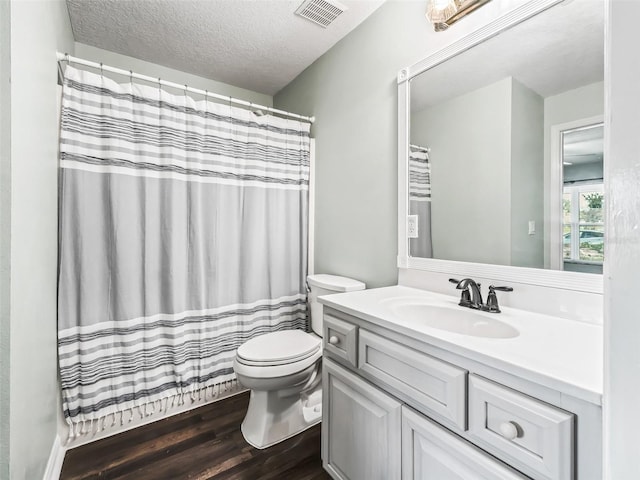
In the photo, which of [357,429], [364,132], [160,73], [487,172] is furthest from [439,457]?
[160,73]

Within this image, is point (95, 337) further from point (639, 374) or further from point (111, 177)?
point (639, 374)

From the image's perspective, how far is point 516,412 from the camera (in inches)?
28.0

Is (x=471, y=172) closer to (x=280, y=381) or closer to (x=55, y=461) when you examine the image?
(x=280, y=381)

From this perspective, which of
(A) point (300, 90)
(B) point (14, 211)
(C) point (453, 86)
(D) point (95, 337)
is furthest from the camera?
(A) point (300, 90)

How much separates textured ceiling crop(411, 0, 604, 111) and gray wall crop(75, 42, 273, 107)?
1914mm

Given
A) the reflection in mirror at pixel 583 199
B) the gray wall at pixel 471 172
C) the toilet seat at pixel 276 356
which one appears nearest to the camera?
the reflection in mirror at pixel 583 199

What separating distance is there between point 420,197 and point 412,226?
0.51ft

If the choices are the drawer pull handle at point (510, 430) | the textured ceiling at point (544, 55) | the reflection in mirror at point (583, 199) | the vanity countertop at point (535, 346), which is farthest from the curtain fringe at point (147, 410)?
the textured ceiling at point (544, 55)

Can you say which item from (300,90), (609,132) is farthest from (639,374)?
(300,90)

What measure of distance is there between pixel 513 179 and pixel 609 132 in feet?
3.37

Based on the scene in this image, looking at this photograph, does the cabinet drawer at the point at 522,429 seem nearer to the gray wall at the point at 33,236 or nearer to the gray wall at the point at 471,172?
the gray wall at the point at 471,172

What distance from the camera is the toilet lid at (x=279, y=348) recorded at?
1582 millimetres

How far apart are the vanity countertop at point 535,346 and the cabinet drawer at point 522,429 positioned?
6cm

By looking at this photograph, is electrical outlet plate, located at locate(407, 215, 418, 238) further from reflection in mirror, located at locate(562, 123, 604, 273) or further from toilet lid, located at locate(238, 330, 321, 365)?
toilet lid, located at locate(238, 330, 321, 365)
